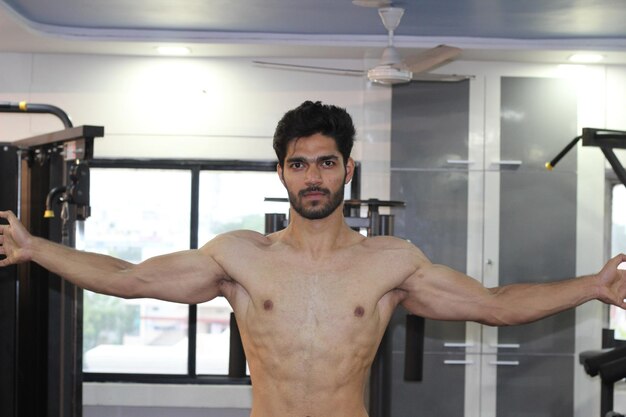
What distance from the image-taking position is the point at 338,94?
6.02 meters

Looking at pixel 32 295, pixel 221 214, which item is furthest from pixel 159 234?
pixel 32 295

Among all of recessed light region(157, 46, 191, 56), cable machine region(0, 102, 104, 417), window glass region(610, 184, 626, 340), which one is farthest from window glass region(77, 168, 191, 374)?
window glass region(610, 184, 626, 340)

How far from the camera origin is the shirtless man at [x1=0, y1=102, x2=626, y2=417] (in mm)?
2582

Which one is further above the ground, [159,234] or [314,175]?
[314,175]

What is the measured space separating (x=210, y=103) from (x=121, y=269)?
354 cm

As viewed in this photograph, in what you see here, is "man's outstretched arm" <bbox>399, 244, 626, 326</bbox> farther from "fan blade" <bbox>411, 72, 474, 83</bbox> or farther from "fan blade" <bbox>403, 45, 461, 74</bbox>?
"fan blade" <bbox>411, 72, 474, 83</bbox>

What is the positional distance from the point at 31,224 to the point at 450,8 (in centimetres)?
229

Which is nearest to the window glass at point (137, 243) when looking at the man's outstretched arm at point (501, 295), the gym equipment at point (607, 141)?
the gym equipment at point (607, 141)

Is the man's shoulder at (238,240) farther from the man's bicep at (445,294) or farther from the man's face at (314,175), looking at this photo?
the man's bicep at (445,294)

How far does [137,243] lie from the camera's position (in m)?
6.02

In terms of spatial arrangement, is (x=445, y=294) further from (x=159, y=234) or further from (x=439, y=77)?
(x=159, y=234)

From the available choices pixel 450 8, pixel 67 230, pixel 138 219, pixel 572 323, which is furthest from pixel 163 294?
pixel 572 323

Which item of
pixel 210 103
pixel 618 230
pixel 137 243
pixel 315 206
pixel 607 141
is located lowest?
pixel 137 243

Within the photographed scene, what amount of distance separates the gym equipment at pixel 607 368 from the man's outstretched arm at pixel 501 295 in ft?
8.63
